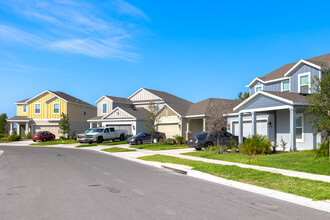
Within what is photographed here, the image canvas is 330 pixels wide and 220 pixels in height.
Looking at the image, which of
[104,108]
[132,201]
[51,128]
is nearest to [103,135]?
[104,108]

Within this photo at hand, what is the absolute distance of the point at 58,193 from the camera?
851 centimetres

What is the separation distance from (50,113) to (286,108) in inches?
1472

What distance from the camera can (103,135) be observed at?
36.3 metres

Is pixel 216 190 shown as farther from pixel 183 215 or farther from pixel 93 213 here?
pixel 93 213

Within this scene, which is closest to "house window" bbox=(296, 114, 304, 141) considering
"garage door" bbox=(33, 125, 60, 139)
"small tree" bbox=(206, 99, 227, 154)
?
"small tree" bbox=(206, 99, 227, 154)

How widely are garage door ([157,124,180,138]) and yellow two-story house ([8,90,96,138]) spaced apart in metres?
16.8

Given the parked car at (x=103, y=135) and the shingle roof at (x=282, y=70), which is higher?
the shingle roof at (x=282, y=70)

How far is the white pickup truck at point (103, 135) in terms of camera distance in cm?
3578

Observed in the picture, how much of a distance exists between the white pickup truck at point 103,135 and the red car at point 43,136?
990 cm

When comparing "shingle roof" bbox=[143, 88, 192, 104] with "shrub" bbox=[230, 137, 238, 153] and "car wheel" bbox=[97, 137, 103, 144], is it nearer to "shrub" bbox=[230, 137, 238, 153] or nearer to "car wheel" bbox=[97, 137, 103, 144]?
"car wheel" bbox=[97, 137, 103, 144]

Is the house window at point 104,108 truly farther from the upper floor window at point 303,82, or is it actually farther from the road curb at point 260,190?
the road curb at point 260,190

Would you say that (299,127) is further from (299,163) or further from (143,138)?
(143,138)

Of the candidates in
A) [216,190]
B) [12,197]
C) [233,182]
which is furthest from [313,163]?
[12,197]

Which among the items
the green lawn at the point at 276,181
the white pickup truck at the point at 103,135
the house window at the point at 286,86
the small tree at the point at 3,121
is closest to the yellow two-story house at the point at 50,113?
the small tree at the point at 3,121
